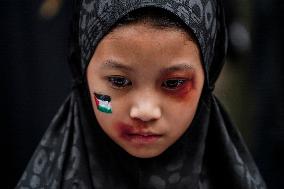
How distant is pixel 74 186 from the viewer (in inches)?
50.9

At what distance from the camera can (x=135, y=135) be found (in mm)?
1159

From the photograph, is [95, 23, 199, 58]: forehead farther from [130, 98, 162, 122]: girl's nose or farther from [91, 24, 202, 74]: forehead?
[130, 98, 162, 122]: girl's nose

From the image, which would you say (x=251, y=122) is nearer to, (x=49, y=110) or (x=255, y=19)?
(x=255, y=19)

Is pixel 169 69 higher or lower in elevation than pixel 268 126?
higher

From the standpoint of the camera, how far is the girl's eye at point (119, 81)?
3.61 ft

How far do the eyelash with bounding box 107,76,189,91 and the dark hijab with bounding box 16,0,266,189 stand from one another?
0.43 ft

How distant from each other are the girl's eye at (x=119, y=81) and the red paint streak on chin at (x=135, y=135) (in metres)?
0.10

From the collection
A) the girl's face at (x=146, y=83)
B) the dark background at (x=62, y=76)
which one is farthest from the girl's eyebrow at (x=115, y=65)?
the dark background at (x=62, y=76)

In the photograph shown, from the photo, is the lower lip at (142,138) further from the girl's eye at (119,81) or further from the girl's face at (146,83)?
the girl's eye at (119,81)

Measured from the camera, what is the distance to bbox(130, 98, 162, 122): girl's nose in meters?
1.08

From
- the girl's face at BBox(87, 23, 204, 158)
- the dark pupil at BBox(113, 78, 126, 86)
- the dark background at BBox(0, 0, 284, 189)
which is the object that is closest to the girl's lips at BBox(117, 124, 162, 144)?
A: the girl's face at BBox(87, 23, 204, 158)

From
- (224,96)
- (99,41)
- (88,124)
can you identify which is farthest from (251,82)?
(99,41)

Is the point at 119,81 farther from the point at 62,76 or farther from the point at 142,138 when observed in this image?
the point at 62,76

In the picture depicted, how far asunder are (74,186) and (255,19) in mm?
885
